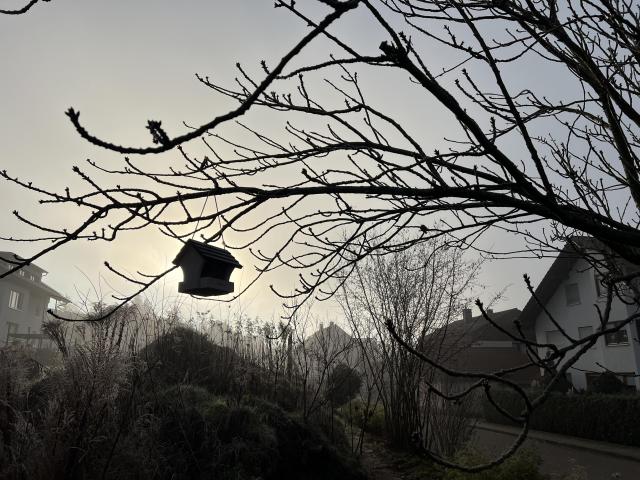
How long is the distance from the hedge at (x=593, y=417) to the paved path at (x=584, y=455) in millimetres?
422

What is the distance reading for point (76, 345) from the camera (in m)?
4.53

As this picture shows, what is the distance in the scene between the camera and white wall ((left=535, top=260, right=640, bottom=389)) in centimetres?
1827

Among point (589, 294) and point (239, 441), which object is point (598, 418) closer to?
point (589, 294)

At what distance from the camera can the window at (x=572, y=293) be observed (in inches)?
846

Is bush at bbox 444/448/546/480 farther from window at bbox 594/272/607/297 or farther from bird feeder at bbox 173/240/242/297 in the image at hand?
bird feeder at bbox 173/240/242/297

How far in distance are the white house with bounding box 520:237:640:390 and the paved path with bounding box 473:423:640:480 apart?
483 centimetres

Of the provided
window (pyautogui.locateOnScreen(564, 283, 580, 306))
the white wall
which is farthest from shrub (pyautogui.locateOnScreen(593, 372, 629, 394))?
window (pyautogui.locateOnScreen(564, 283, 580, 306))

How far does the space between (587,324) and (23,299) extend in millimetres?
32782

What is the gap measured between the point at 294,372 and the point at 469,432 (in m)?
3.14

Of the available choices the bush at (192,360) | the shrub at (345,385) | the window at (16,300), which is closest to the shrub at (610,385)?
the shrub at (345,385)

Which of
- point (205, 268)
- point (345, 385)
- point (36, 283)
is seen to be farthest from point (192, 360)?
point (36, 283)

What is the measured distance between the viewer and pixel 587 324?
2064cm

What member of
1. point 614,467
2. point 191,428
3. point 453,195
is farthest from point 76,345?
point 614,467

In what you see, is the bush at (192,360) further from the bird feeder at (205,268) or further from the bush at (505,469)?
the bird feeder at (205,268)
